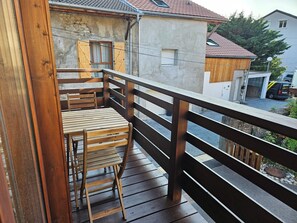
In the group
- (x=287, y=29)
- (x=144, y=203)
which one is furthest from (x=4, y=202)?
(x=287, y=29)

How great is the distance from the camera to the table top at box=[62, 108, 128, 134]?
1.69 meters

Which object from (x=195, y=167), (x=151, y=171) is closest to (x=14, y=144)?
(x=195, y=167)

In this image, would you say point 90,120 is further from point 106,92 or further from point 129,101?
point 106,92

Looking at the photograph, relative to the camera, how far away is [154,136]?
2090 mm

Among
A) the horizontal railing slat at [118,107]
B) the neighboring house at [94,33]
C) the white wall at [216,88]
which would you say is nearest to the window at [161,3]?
the neighboring house at [94,33]

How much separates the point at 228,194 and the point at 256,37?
17750mm

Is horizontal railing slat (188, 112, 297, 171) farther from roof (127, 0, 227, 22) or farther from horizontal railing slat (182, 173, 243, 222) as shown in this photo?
roof (127, 0, 227, 22)

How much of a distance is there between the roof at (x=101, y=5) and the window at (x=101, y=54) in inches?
A: 44.9

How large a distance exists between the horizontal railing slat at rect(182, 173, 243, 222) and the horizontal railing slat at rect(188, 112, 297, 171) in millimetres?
489

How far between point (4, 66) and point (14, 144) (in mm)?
260

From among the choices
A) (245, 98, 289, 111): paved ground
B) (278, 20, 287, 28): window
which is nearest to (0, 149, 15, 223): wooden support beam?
(245, 98, 289, 111): paved ground

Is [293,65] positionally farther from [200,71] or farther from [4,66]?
[4,66]

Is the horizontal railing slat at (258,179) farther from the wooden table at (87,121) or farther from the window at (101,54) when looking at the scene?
the window at (101,54)

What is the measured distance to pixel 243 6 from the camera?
659 inches
